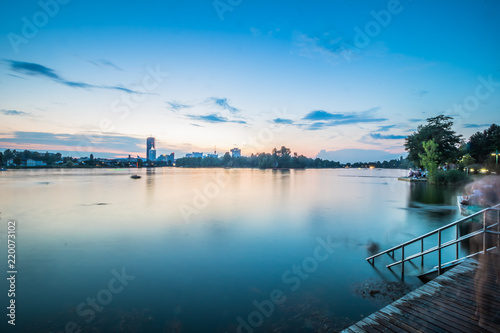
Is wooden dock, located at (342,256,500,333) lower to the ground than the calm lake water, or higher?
higher

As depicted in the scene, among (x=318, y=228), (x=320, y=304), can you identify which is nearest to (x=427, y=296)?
(x=320, y=304)

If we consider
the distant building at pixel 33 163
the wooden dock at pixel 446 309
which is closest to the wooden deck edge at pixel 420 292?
the wooden dock at pixel 446 309

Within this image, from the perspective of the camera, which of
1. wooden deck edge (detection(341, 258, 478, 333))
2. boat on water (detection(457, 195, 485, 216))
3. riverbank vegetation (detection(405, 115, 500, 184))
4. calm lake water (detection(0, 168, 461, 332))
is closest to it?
wooden deck edge (detection(341, 258, 478, 333))

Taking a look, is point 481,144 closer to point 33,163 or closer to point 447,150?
point 447,150

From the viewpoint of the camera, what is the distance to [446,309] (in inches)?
195

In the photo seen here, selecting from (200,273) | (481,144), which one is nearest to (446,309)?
(200,273)

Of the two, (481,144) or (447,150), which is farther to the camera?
(481,144)

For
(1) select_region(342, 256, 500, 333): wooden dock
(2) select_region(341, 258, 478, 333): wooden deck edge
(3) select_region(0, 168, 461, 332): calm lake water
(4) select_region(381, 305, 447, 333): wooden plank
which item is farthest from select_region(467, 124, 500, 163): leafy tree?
(4) select_region(381, 305, 447, 333): wooden plank

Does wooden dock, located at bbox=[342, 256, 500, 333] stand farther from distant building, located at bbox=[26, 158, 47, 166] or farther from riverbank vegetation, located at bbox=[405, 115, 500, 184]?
distant building, located at bbox=[26, 158, 47, 166]

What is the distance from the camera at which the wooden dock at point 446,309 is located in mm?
4488

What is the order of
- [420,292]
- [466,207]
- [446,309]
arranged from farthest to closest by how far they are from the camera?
[466,207], [420,292], [446,309]

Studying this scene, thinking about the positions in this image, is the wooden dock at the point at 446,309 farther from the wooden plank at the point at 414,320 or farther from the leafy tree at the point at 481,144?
the leafy tree at the point at 481,144

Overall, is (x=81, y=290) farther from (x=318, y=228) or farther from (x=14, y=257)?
(x=318, y=228)

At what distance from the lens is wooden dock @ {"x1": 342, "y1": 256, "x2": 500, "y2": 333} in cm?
449
